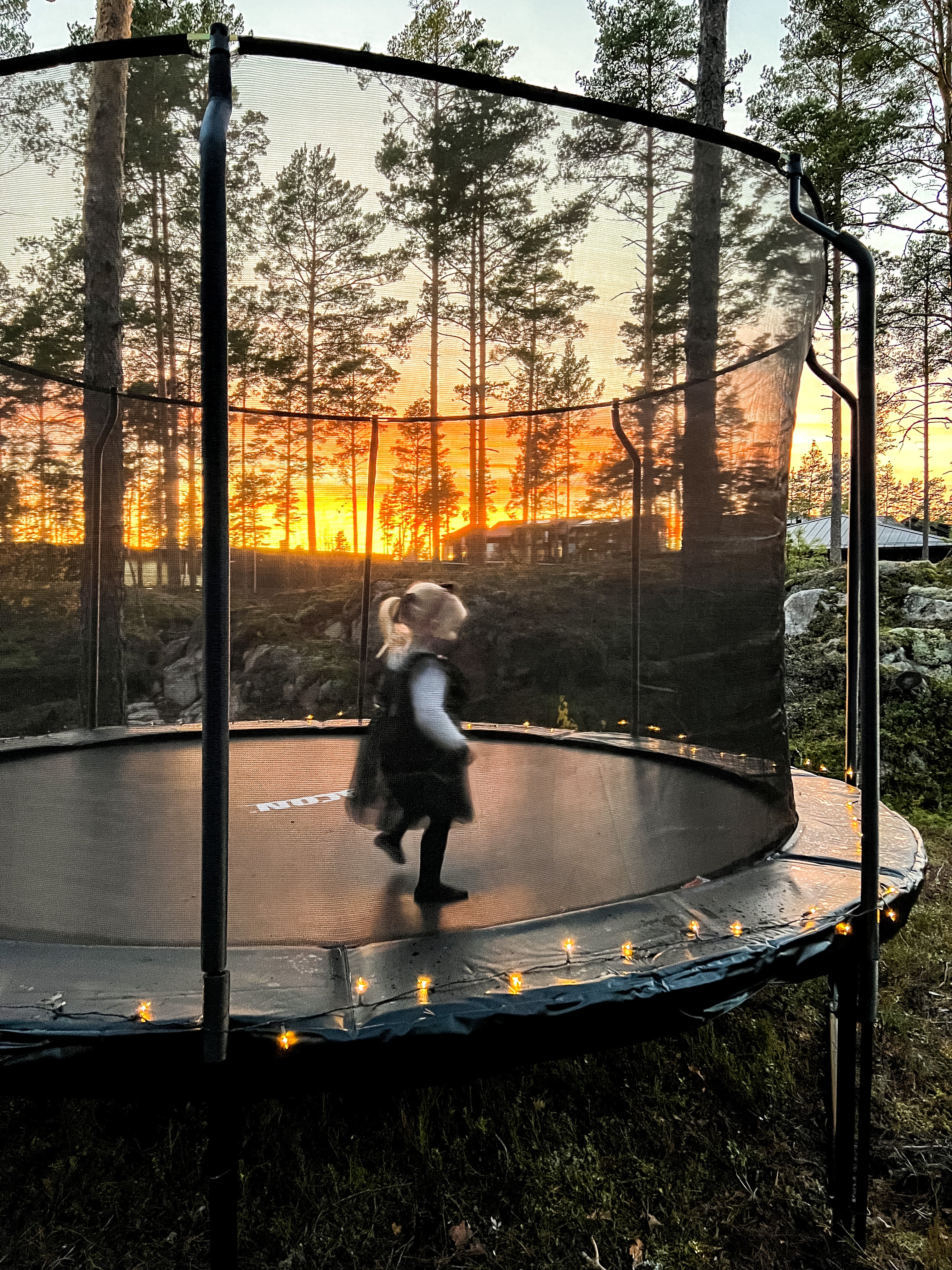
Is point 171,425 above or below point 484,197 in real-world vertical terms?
below

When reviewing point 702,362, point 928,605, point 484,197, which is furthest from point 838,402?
point 484,197

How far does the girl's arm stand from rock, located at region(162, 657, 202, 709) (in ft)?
1.30

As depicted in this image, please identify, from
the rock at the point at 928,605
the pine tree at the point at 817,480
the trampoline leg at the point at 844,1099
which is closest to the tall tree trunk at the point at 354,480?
the trampoline leg at the point at 844,1099

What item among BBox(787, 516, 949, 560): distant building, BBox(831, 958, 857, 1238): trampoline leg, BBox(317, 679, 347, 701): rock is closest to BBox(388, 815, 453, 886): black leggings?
BBox(317, 679, 347, 701): rock

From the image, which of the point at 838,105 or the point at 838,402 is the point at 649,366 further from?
the point at 838,402

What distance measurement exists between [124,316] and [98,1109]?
5.41 ft

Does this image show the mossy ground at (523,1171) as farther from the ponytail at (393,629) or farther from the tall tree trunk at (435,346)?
the tall tree trunk at (435,346)

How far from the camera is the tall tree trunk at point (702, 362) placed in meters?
1.53

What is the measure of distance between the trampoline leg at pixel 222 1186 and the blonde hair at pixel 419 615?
2.37 feet

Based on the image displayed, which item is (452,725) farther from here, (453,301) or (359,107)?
(359,107)

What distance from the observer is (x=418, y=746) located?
1419mm

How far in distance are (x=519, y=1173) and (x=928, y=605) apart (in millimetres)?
4872

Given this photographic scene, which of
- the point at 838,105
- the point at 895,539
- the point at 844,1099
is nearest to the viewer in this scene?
the point at 844,1099

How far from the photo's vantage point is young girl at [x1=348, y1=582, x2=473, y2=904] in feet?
4.63
